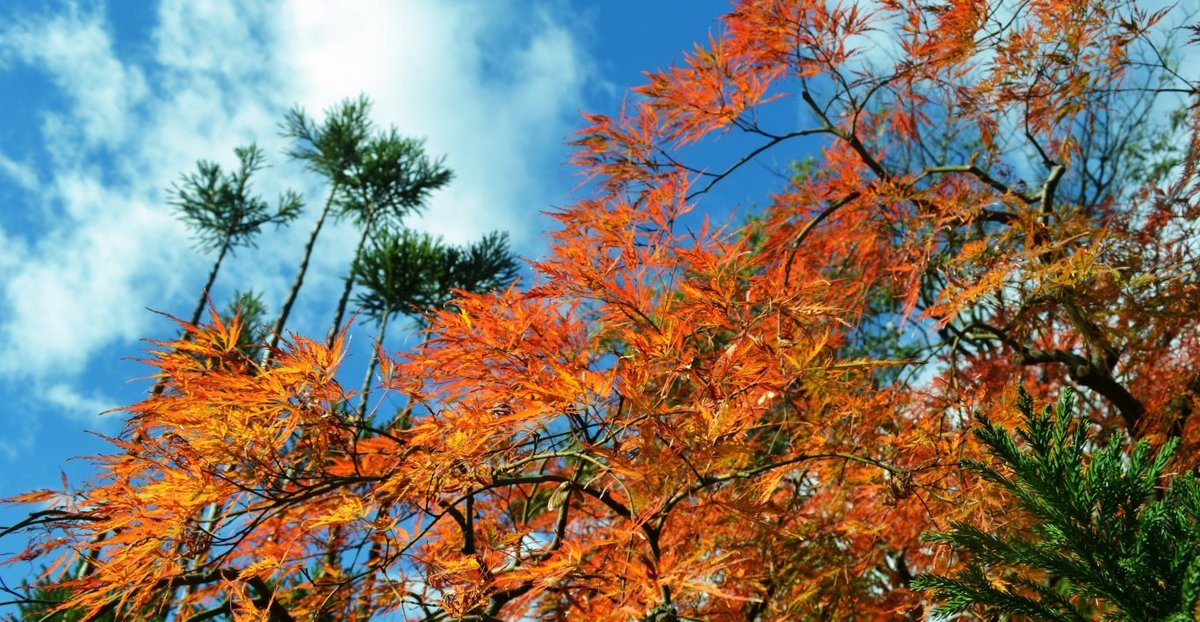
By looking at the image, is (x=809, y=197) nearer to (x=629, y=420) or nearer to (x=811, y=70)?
(x=811, y=70)

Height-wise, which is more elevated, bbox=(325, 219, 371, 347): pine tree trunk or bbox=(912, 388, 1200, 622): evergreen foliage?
bbox=(325, 219, 371, 347): pine tree trunk

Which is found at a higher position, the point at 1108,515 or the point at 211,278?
the point at 211,278

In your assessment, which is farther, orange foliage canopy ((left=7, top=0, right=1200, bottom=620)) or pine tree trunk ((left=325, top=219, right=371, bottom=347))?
pine tree trunk ((left=325, top=219, right=371, bottom=347))

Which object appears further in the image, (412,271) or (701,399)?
(412,271)

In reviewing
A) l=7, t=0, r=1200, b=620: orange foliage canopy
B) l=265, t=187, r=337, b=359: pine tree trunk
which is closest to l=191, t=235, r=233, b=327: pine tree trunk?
l=265, t=187, r=337, b=359: pine tree trunk

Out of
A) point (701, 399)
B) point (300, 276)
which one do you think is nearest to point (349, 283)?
point (300, 276)

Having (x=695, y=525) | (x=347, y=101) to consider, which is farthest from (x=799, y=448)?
(x=347, y=101)

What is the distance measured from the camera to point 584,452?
2.68 meters

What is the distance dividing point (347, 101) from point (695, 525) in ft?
32.6

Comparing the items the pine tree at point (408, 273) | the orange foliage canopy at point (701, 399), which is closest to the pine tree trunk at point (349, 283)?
the pine tree at point (408, 273)

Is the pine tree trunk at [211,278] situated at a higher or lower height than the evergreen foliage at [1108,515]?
higher

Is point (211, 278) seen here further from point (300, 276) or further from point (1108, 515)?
point (1108, 515)

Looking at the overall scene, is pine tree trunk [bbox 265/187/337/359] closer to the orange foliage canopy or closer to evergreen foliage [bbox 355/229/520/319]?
evergreen foliage [bbox 355/229/520/319]

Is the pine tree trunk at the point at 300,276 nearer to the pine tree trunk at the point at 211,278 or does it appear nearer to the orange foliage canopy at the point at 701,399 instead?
the pine tree trunk at the point at 211,278
